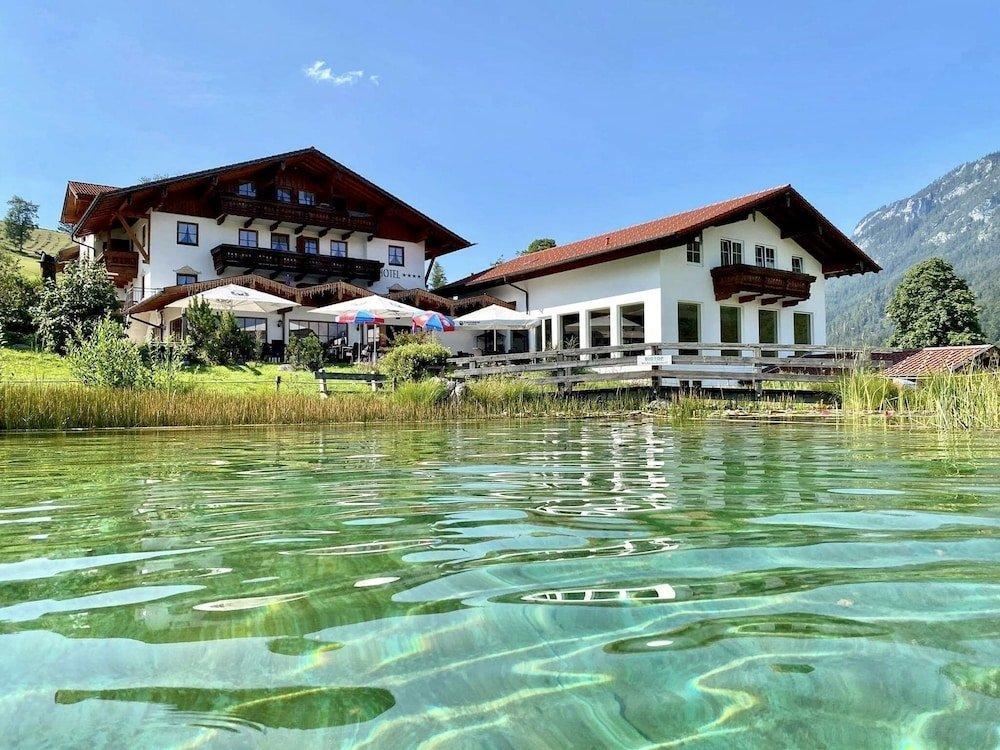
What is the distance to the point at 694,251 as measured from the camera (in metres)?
24.0

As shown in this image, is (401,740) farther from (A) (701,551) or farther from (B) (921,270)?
(B) (921,270)

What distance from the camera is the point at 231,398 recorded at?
1194 centimetres

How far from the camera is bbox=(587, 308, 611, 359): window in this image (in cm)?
2522

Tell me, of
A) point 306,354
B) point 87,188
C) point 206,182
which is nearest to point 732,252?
point 306,354

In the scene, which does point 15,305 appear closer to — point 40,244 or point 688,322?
point 688,322

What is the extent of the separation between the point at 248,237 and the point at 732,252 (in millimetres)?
18562

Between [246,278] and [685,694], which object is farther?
[246,278]

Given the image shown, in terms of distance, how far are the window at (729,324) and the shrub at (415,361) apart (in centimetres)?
999

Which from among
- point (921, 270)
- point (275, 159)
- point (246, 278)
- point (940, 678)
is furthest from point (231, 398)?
point (921, 270)

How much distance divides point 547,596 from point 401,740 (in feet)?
2.35

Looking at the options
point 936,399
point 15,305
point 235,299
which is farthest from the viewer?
point 15,305

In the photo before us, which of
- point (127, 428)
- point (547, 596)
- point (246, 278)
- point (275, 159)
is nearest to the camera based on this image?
point (547, 596)

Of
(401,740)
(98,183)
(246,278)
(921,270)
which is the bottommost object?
(401,740)

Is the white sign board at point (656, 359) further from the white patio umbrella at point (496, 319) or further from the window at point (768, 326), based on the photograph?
the window at point (768, 326)
